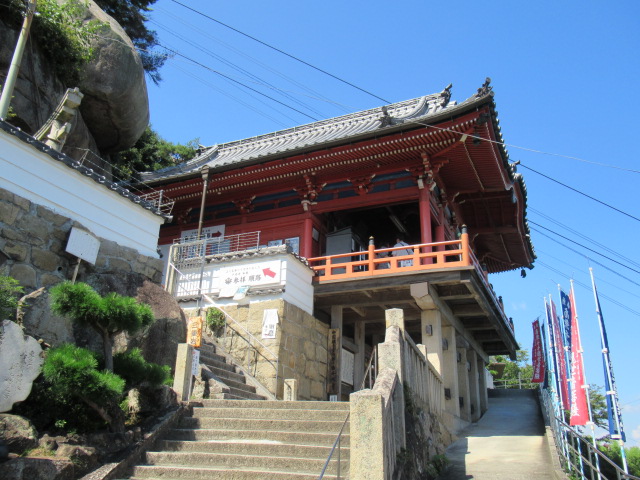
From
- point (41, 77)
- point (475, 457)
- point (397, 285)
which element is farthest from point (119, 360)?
point (41, 77)

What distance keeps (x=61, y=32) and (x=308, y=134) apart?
10.7m

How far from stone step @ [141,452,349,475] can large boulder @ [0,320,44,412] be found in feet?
5.59

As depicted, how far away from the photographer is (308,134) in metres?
22.5

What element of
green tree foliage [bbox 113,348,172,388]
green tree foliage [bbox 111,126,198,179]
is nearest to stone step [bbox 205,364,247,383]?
green tree foliage [bbox 113,348,172,388]

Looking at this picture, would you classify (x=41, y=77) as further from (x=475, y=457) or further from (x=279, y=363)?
(x=475, y=457)

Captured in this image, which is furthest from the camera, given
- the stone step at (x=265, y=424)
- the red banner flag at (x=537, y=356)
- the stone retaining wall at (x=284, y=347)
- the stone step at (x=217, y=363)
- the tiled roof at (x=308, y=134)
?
the tiled roof at (x=308, y=134)

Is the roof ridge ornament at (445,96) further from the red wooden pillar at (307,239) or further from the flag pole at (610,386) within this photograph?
the flag pole at (610,386)

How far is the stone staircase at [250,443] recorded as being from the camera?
6.13 meters

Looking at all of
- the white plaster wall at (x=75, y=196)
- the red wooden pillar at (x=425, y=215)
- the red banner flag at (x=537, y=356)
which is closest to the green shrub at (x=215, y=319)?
the white plaster wall at (x=75, y=196)

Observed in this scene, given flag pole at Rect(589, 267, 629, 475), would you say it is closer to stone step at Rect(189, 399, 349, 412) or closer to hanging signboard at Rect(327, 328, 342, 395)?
stone step at Rect(189, 399, 349, 412)

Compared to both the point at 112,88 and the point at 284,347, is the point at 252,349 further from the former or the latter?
the point at 112,88

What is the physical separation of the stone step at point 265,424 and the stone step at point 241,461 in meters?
0.90

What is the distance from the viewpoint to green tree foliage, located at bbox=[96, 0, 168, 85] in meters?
21.2

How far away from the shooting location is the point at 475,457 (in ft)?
30.8
